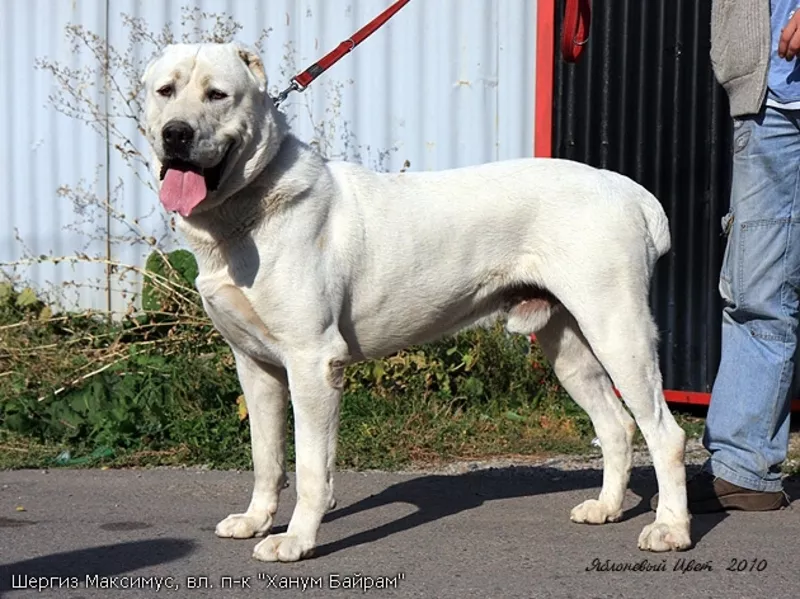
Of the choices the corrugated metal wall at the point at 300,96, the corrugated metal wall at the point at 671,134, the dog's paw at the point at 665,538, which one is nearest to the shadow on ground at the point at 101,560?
the dog's paw at the point at 665,538

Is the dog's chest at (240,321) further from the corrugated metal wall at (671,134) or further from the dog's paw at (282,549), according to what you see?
the corrugated metal wall at (671,134)

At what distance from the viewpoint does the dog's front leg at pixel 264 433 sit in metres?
4.72

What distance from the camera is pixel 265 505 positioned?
15.6ft

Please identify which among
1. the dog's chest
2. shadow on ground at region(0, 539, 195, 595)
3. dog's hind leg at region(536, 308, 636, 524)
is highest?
the dog's chest

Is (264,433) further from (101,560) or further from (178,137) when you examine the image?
(178,137)

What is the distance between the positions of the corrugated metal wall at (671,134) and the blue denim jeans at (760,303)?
180 cm

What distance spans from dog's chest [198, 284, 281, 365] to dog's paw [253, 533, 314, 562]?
0.62 m

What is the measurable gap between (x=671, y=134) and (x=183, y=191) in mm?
3466

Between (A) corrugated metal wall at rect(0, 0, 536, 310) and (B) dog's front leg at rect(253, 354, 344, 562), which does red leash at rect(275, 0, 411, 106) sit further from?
(A) corrugated metal wall at rect(0, 0, 536, 310)

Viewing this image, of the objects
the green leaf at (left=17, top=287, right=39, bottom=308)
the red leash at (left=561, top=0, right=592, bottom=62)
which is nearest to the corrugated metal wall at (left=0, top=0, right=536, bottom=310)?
the green leaf at (left=17, top=287, right=39, bottom=308)

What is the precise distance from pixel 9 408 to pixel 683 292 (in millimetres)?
3616

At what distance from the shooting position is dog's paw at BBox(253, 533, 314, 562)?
4340mm

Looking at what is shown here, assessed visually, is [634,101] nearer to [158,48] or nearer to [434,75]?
[434,75]

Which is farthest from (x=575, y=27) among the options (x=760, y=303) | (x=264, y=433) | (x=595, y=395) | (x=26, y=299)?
(x=26, y=299)
